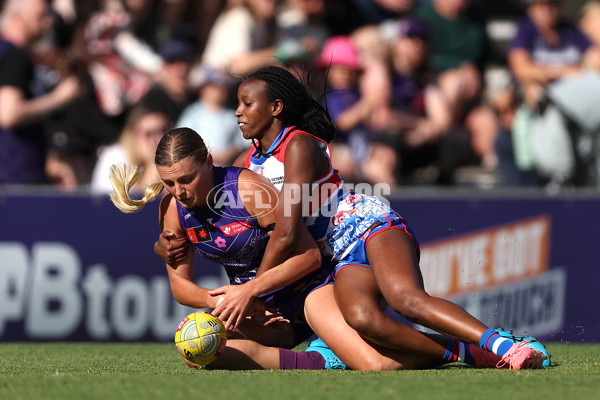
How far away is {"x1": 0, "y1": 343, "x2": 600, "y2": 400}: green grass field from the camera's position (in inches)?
163

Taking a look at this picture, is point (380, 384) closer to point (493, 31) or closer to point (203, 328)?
point (203, 328)

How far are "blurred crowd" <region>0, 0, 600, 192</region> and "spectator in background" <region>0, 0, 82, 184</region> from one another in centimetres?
1

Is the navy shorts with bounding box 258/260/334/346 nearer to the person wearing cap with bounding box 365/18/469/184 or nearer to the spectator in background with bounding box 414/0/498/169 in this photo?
the person wearing cap with bounding box 365/18/469/184

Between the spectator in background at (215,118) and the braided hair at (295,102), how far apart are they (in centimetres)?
352

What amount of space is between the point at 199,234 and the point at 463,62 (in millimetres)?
6321

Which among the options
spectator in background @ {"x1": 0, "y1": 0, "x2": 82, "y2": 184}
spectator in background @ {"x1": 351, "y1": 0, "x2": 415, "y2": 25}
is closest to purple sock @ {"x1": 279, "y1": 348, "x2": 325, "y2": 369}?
spectator in background @ {"x1": 0, "y1": 0, "x2": 82, "y2": 184}

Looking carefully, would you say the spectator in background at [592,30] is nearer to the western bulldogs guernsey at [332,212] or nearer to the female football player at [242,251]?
the western bulldogs guernsey at [332,212]

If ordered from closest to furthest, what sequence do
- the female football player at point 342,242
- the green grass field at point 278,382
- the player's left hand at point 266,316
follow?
the green grass field at point 278,382, the female football player at point 342,242, the player's left hand at point 266,316

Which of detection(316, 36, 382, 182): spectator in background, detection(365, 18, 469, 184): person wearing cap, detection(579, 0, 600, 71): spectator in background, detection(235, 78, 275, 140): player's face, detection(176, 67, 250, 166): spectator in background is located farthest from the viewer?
detection(579, 0, 600, 71): spectator in background

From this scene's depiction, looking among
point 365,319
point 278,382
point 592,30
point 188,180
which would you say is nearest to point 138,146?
point 188,180

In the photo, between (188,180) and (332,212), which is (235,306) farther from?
(332,212)

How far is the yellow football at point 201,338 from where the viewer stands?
5223 mm

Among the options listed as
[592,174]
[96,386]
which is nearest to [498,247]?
[592,174]

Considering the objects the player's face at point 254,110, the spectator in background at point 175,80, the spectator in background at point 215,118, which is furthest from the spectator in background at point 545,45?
the player's face at point 254,110
